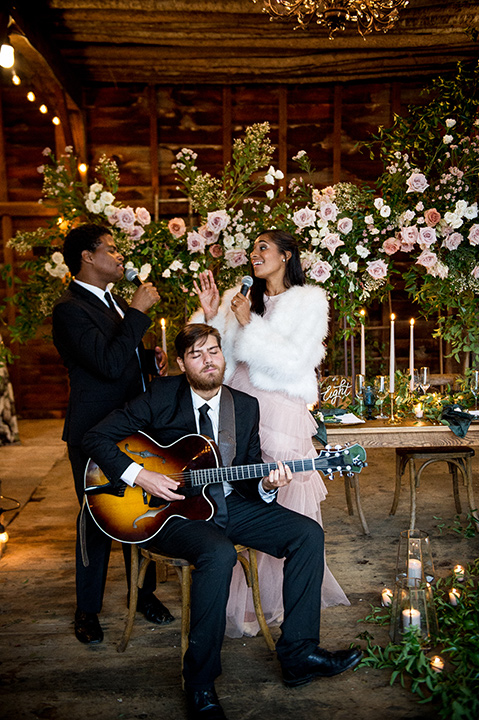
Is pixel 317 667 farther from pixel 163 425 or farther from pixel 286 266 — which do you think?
pixel 286 266

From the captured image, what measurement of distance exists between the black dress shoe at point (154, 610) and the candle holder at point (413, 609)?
1002 mm

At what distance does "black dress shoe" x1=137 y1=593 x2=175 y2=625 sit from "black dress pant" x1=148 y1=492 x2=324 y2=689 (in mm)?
592

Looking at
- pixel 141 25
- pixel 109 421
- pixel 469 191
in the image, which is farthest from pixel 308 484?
pixel 141 25

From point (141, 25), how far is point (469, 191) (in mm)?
3922

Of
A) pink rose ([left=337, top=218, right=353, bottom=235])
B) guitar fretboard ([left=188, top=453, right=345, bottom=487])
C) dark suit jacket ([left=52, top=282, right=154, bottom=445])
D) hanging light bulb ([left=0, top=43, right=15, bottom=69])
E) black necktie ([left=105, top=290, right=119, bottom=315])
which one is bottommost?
guitar fretboard ([left=188, top=453, right=345, bottom=487])

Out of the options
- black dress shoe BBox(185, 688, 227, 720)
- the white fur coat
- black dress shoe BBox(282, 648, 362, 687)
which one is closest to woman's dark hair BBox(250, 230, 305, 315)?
the white fur coat

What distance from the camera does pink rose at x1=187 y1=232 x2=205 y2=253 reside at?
3.67 meters

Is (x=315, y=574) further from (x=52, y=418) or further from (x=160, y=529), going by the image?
(x=52, y=418)

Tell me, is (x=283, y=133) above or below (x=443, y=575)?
above

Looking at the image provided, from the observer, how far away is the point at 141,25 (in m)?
6.02

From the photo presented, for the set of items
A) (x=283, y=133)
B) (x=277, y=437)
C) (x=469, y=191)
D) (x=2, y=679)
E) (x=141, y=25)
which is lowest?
(x=2, y=679)

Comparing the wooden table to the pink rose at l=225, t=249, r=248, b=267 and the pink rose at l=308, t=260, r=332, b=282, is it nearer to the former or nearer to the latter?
the pink rose at l=308, t=260, r=332, b=282

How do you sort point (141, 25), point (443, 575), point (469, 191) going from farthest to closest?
1. point (141, 25)
2. point (469, 191)
3. point (443, 575)

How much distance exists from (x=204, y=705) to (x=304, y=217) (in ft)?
7.69
